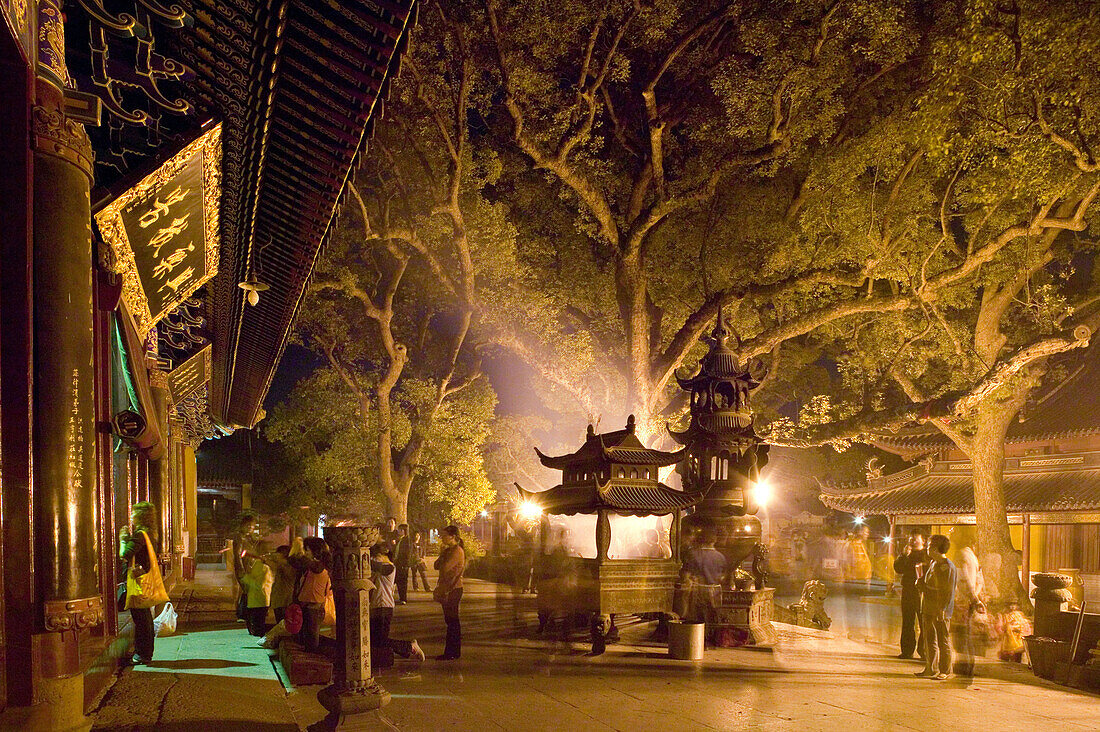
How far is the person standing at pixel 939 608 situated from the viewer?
10.0 m

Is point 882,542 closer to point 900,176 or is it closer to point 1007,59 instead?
point 900,176

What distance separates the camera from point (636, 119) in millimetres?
20656

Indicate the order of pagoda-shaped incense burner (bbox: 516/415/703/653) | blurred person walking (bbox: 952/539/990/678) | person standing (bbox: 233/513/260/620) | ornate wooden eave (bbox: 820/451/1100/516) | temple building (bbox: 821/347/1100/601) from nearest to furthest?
blurred person walking (bbox: 952/539/990/678) < person standing (bbox: 233/513/260/620) < pagoda-shaped incense burner (bbox: 516/415/703/653) < ornate wooden eave (bbox: 820/451/1100/516) < temple building (bbox: 821/347/1100/601)

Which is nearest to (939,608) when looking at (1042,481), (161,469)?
(161,469)

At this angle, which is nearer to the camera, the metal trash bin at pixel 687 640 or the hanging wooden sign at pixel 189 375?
the metal trash bin at pixel 687 640

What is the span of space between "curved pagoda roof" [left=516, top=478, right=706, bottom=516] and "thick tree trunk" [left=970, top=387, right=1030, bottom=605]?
8.52 metres

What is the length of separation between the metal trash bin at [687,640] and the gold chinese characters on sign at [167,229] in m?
7.99

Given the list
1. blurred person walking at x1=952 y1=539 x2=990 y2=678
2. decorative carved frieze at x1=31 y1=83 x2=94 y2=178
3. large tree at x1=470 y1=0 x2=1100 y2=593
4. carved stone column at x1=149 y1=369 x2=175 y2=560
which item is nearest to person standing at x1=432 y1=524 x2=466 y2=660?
carved stone column at x1=149 y1=369 x2=175 y2=560

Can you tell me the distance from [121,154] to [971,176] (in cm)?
1553

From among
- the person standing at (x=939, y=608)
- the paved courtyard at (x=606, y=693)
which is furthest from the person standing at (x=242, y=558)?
the person standing at (x=939, y=608)

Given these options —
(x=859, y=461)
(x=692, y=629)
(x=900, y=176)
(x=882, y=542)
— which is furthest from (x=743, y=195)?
(x=882, y=542)

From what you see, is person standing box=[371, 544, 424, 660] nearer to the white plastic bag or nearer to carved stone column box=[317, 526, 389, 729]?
carved stone column box=[317, 526, 389, 729]

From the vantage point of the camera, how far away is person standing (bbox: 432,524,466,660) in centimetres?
1039

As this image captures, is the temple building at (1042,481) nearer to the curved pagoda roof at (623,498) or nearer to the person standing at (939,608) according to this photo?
the person standing at (939,608)
